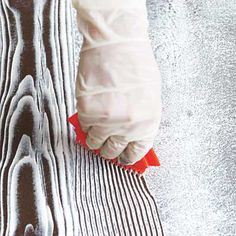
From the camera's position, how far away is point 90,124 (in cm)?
75

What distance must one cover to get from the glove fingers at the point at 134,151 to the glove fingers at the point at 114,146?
0.04 ft

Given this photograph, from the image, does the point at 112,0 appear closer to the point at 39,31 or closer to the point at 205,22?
the point at 39,31

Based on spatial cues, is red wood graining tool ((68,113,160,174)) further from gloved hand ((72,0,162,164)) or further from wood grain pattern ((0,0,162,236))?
gloved hand ((72,0,162,164))

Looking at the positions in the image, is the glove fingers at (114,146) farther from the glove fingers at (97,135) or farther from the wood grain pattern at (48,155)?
the wood grain pattern at (48,155)

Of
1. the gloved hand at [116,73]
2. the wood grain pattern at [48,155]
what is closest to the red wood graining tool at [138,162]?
the wood grain pattern at [48,155]

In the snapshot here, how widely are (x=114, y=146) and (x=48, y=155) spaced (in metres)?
0.19

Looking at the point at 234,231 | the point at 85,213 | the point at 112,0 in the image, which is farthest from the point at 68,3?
the point at 234,231

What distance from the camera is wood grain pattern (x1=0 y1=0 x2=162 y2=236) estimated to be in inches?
34.3

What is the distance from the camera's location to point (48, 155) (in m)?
0.94

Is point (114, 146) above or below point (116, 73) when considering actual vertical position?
below

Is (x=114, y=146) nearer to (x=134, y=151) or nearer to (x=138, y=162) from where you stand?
(x=134, y=151)

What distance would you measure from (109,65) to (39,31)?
410 mm

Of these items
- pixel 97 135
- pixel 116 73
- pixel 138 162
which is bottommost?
pixel 138 162

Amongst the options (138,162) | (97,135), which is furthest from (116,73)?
(138,162)
